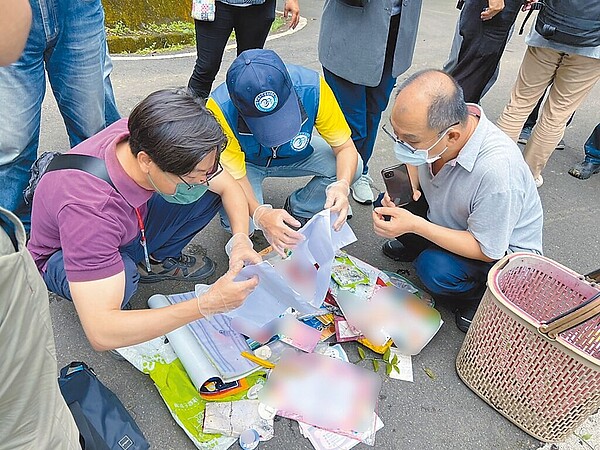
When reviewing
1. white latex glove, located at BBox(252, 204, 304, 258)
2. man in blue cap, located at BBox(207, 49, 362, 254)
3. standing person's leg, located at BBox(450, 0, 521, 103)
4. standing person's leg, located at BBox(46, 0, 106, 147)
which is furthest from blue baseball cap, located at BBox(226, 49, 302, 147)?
standing person's leg, located at BBox(450, 0, 521, 103)

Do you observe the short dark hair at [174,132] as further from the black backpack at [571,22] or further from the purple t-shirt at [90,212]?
the black backpack at [571,22]

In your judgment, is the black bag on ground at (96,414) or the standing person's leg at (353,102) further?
the standing person's leg at (353,102)

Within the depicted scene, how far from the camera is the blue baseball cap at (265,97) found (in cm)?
181

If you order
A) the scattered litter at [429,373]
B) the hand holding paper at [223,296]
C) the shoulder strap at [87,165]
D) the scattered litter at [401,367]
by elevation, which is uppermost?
the shoulder strap at [87,165]

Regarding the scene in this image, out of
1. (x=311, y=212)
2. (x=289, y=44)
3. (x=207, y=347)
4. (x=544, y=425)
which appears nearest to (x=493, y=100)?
(x=289, y=44)

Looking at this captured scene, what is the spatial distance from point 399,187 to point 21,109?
155 centimetres

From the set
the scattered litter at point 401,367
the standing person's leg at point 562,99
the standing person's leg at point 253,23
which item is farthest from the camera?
the standing person's leg at point 253,23

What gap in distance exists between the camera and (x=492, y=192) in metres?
1.78

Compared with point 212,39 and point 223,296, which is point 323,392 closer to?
point 223,296

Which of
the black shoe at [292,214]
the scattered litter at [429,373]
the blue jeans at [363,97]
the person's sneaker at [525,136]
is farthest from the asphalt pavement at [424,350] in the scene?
the blue jeans at [363,97]

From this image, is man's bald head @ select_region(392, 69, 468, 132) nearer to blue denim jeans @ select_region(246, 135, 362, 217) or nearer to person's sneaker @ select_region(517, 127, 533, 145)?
blue denim jeans @ select_region(246, 135, 362, 217)

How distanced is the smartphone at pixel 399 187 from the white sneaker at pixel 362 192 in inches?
26.3

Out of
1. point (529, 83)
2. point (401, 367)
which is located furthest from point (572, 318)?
point (529, 83)

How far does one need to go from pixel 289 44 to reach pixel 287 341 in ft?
14.1
